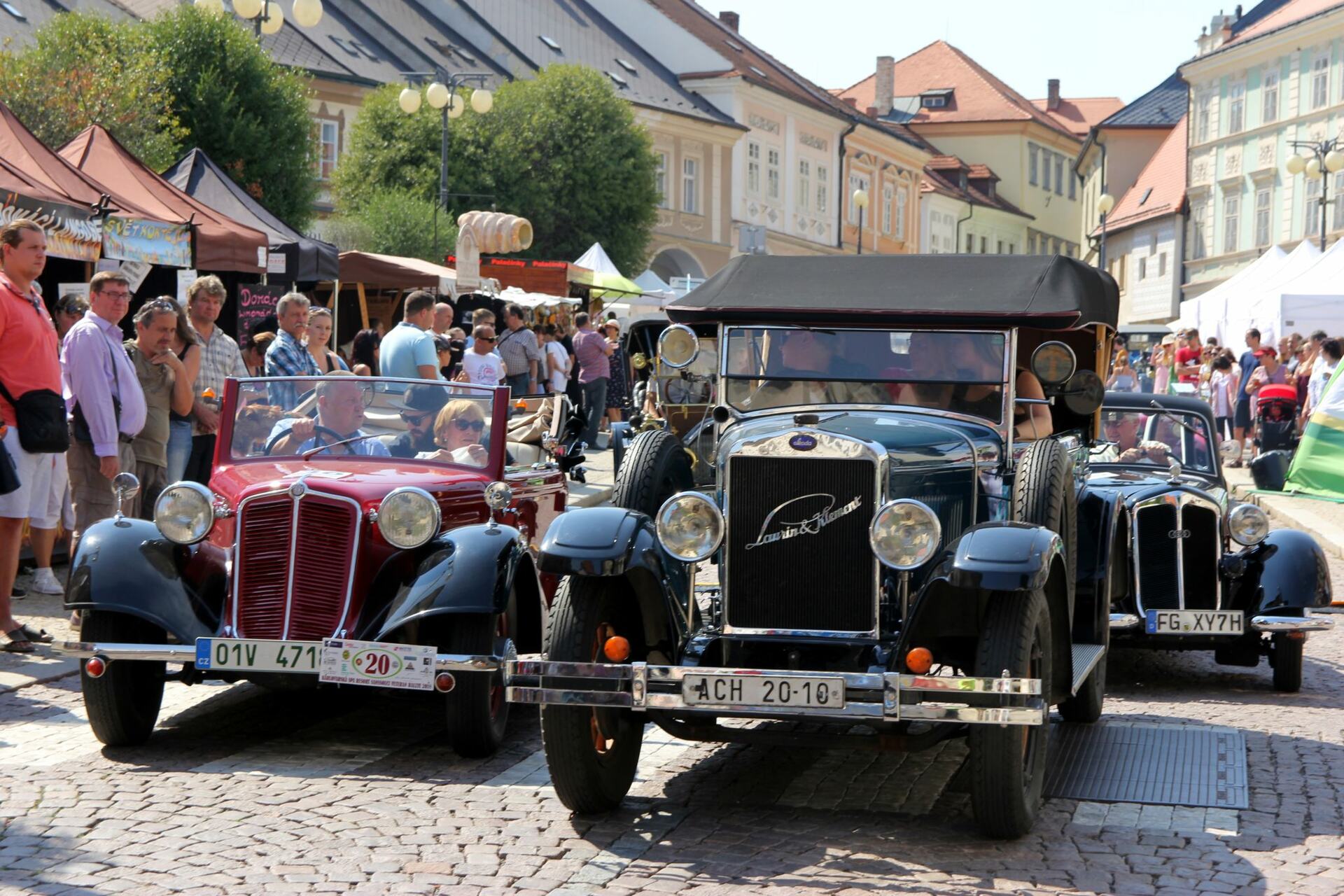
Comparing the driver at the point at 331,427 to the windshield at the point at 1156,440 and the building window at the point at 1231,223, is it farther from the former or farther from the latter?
the building window at the point at 1231,223

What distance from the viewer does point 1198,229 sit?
6612 centimetres

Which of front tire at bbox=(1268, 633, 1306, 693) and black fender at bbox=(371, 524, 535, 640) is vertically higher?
black fender at bbox=(371, 524, 535, 640)

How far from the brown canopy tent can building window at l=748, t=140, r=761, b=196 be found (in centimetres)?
4376

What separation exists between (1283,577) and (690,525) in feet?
13.3

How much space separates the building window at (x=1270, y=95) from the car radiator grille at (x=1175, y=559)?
54085 mm

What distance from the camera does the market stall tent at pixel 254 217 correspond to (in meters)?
17.0

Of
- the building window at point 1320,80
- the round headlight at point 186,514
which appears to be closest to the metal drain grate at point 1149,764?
the round headlight at point 186,514

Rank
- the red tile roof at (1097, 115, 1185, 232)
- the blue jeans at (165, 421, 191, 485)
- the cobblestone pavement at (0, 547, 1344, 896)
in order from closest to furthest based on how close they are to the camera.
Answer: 1. the cobblestone pavement at (0, 547, 1344, 896)
2. the blue jeans at (165, 421, 191, 485)
3. the red tile roof at (1097, 115, 1185, 232)

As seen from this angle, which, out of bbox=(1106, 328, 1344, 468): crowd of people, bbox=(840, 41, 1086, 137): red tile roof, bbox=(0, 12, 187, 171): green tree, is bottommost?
bbox=(1106, 328, 1344, 468): crowd of people

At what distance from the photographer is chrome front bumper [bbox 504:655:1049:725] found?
18.0 feet

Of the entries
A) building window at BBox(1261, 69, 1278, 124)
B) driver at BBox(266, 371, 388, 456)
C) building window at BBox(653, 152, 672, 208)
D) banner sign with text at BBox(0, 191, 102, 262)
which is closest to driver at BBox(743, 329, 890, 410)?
driver at BBox(266, 371, 388, 456)

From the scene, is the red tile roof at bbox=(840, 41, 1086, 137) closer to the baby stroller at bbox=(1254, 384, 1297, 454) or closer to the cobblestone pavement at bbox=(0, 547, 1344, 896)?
the baby stroller at bbox=(1254, 384, 1297, 454)

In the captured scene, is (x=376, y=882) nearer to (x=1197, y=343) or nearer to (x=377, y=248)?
(x=1197, y=343)

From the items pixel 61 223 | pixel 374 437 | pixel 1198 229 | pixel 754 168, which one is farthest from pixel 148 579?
pixel 1198 229
